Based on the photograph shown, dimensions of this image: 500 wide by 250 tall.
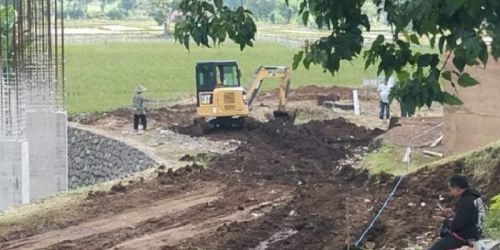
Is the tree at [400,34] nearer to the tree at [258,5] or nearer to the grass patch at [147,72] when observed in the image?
the tree at [258,5]

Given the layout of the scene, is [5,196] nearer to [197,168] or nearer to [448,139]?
[197,168]

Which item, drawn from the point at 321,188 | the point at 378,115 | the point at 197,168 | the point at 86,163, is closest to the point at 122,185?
the point at 197,168

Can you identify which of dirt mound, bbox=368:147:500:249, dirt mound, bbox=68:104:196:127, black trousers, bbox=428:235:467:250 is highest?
black trousers, bbox=428:235:467:250

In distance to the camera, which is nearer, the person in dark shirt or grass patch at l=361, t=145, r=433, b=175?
the person in dark shirt

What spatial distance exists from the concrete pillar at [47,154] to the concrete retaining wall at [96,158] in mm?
1977

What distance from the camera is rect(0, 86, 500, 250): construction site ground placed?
1594 centimetres

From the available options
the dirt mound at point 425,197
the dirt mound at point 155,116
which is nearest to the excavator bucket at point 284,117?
the dirt mound at point 155,116

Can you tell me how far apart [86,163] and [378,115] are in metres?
9.08

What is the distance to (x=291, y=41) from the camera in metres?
74.3

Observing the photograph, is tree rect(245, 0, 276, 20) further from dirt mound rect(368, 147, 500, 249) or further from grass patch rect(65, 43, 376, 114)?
grass patch rect(65, 43, 376, 114)

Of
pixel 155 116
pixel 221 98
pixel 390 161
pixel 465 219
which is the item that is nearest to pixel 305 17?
pixel 465 219

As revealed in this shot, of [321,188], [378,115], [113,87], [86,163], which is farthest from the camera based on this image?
[113,87]

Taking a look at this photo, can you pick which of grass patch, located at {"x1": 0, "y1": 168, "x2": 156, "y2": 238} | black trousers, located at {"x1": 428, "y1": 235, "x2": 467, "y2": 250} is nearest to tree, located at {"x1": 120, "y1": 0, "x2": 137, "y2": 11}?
grass patch, located at {"x1": 0, "y1": 168, "x2": 156, "y2": 238}

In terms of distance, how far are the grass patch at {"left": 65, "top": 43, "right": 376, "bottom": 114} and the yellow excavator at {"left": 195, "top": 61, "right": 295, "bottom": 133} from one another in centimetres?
244
